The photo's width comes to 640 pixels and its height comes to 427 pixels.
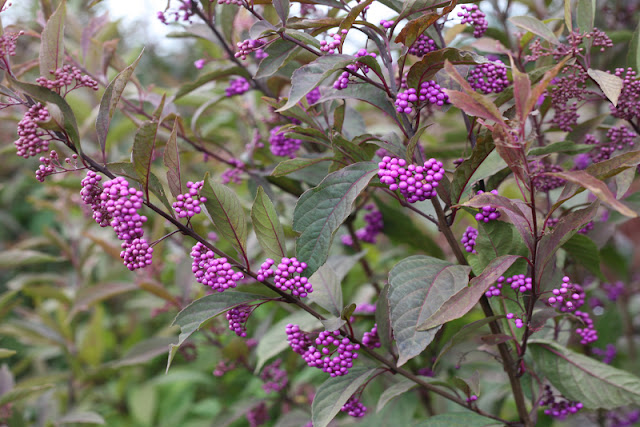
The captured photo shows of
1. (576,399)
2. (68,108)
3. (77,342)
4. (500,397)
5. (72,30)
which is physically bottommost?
(77,342)

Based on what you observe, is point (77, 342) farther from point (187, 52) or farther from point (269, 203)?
point (187, 52)

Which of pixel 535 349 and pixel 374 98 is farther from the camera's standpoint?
pixel 535 349

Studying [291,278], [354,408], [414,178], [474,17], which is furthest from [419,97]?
[354,408]

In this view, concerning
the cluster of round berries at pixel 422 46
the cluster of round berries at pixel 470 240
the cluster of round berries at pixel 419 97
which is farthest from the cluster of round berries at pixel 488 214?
the cluster of round berries at pixel 422 46

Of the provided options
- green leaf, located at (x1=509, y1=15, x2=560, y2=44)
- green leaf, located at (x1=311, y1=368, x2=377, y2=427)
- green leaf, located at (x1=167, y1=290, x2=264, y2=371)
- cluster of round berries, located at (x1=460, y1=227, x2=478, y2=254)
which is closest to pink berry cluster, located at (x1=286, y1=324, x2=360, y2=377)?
green leaf, located at (x1=311, y1=368, x2=377, y2=427)

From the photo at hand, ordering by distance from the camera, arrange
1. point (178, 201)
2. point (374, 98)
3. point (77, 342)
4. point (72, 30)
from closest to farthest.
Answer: point (178, 201) → point (374, 98) → point (72, 30) → point (77, 342)

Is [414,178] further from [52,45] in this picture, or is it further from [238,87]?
[238,87]

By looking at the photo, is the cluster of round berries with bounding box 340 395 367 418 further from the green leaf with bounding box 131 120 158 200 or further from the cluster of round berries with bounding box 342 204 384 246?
the cluster of round berries with bounding box 342 204 384 246

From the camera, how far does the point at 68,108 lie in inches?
36.0

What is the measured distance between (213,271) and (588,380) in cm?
82

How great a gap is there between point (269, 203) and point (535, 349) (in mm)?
696

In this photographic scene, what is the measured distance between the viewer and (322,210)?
921mm

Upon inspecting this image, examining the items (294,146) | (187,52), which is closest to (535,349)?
(294,146)

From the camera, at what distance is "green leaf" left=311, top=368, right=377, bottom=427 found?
98 cm
